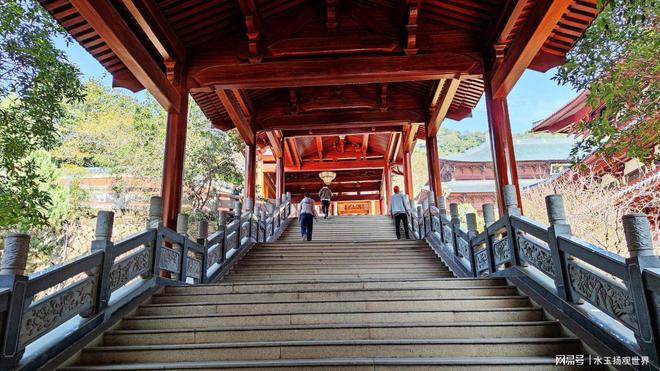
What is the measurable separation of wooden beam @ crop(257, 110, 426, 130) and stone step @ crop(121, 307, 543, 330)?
21.6ft

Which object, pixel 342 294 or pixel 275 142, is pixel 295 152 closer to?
pixel 275 142

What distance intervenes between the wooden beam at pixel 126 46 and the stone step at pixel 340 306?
2.87m

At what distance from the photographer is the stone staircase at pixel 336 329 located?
2531mm

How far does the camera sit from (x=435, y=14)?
5789 millimetres

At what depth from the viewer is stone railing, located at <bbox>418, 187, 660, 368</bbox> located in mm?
2152

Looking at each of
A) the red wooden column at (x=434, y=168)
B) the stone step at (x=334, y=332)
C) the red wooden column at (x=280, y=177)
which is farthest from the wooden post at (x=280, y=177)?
the stone step at (x=334, y=332)

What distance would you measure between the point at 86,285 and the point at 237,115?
5706 millimetres

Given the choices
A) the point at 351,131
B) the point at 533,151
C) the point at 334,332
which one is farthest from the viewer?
the point at 533,151

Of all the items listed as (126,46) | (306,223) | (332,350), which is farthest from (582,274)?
(306,223)

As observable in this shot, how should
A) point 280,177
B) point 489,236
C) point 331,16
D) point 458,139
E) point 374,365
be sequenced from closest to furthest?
point 374,365 → point 489,236 → point 331,16 → point 280,177 → point 458,139

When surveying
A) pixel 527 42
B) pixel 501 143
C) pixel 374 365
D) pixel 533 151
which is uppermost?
pixel 533 151

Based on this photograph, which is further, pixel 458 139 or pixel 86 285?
pixel 458 139

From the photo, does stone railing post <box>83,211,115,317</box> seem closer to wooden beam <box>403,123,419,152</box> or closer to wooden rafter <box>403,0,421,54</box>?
wooden rafter <box>403,0,421,54</box>

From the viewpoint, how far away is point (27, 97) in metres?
5.32
